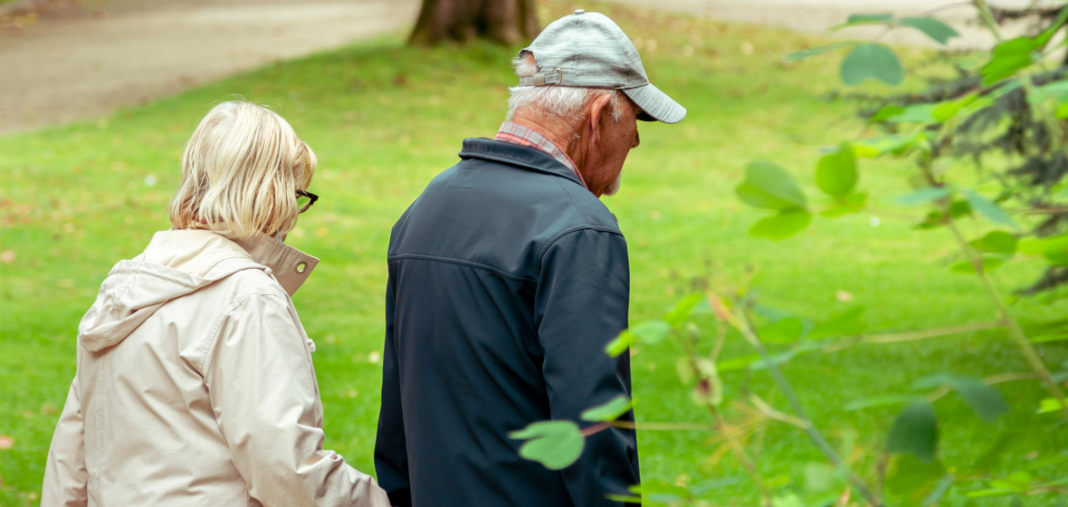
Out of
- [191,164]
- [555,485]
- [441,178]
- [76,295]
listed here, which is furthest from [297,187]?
[76,295]

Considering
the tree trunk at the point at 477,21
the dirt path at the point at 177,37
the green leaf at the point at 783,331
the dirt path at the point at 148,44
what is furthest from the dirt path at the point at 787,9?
the green leaf at the point at 783,331

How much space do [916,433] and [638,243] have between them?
8.69 meters

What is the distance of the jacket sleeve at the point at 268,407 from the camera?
1.99m

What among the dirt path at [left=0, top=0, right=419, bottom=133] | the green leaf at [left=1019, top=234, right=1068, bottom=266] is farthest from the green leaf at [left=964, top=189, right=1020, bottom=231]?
the dirt path at [left=0, top=0, right=419, bottom=133]

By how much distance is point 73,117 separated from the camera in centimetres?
1378

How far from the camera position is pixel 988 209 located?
2.96 feet

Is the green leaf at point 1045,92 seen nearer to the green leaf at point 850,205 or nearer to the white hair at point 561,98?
the green leaf at point 850,205

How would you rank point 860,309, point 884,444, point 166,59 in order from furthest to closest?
point 166,59 → point 860,309 → point 884,444

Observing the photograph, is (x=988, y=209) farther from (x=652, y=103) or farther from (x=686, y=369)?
(x=652, y=103)

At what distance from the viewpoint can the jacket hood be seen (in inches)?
82.0

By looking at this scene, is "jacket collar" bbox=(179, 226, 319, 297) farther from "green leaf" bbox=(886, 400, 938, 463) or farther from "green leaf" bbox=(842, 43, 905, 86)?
"green leaf" bbox=(886, 400, 938, 463)

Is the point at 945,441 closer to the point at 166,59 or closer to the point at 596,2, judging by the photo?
the point at 166,59

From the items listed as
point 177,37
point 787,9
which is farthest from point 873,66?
point 787,9

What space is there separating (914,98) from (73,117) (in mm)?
12065
